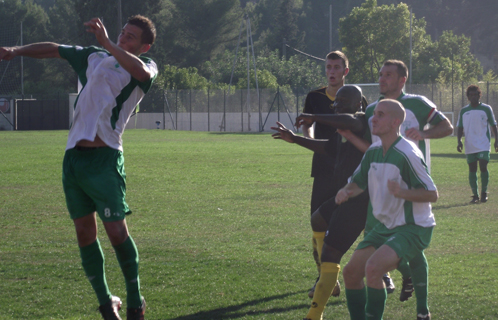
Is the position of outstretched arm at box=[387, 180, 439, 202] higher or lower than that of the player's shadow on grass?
higher

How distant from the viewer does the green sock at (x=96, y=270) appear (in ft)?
14.0

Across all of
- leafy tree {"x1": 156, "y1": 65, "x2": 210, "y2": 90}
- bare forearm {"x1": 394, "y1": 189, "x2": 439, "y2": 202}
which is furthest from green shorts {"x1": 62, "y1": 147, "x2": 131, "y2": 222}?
leafy tree {"x1": 156, "y1": 65, "x2": 210, "y2": 90}

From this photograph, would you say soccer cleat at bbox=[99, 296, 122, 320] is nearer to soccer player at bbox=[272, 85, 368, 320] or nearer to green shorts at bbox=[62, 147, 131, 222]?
green shorts at bbox=[62, 147, 131, 222]

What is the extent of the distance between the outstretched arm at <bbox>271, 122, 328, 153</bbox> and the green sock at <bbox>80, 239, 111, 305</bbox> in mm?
1639

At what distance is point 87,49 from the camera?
4.41 m

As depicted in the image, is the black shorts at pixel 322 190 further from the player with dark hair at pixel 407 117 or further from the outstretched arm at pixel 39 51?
the outstretched arm at pixel 39 51

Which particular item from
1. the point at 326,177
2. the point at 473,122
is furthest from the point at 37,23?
the point at 326,177

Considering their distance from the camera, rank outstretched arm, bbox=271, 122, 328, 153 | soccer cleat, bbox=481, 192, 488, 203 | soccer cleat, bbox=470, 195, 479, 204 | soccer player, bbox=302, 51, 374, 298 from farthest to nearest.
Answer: soccer cleat, bbox=481, 192, 488, 203 < soccer cleat, bbox=470, 195, 479, 204 < soccer player, bbox=302, 51, 374, 298 < outstretched arm, bbox=271, 122, 328, 153

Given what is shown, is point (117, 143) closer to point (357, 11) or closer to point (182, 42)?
point (357, 11)

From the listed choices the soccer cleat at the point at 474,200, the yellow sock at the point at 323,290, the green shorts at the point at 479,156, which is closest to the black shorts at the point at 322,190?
the yellow sock at the point at 323,290

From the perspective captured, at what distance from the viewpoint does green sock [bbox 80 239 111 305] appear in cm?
427

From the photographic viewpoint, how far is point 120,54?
388 centimetres

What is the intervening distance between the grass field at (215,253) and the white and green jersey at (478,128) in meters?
1.00

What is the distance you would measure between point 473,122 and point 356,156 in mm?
7801
